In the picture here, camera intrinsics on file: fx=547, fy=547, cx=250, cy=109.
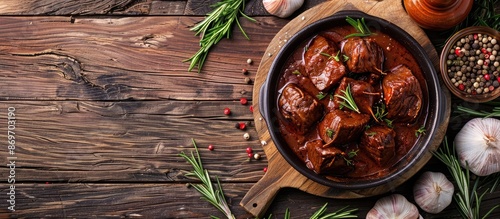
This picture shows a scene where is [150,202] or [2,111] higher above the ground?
[2,111]

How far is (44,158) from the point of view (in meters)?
3.49

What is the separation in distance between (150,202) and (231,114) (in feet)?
2.46

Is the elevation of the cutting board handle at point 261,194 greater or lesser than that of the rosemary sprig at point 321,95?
lesser

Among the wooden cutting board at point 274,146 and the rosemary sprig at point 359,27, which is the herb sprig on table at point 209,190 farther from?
the rosemary sprig at point 359,27

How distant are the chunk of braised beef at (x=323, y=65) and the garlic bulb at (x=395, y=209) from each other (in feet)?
2.46

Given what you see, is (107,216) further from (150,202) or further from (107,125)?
(107,125)

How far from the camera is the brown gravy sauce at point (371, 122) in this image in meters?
2.99

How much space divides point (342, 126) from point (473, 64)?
2.96ft

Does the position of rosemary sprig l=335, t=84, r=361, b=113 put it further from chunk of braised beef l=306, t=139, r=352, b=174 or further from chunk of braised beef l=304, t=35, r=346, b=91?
chunk of braised beef l=306, t=139, r=352, b=174

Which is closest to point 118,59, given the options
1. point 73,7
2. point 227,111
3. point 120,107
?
point 120,107

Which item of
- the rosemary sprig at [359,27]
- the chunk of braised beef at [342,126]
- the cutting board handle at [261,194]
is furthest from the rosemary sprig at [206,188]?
the rosemary sprig at [359,27]

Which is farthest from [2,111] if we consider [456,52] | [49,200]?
[456,52]

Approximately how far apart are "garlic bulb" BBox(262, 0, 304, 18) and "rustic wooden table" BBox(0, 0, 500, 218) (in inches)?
3.5

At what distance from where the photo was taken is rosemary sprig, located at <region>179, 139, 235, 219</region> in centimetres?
327
